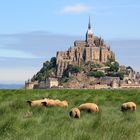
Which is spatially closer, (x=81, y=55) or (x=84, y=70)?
(x=84, y=70)

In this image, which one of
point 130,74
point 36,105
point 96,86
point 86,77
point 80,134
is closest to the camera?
point 80,134

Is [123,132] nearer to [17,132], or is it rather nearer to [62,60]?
[17,132]

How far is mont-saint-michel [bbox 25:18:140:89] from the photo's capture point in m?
169

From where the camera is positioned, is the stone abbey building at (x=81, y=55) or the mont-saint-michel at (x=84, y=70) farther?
the stone abbey building at (x=81, y=55)

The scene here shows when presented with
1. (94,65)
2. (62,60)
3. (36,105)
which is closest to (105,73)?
(94,65)

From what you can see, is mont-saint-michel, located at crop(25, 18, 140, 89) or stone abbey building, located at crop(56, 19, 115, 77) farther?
stone abbey building, located at crop(56, 19, 115, 77)

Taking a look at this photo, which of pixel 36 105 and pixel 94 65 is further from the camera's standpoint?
pixel 94 65

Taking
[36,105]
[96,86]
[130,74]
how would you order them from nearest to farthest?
[36,105] < [96,86] < [130,74]

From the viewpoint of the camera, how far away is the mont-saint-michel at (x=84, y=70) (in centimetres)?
16925

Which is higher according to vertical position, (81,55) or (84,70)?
(81,55)

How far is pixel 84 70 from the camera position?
6949 inches

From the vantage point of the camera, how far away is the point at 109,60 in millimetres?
184750

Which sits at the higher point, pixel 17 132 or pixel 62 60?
pixel 62 60

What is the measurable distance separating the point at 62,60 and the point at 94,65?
38.3 ft
